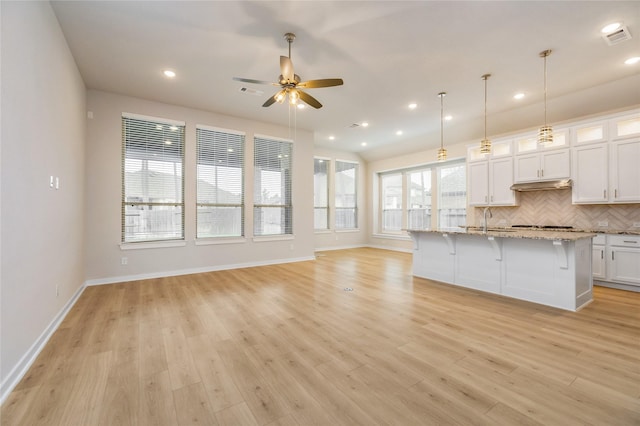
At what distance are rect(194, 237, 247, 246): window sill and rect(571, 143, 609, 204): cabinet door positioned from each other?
6518 mm

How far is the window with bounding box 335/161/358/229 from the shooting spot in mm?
9398

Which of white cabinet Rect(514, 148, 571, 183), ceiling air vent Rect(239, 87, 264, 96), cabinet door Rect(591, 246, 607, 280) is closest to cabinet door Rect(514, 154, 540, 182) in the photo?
white cabinet Rect(514, 148, 571, 183)

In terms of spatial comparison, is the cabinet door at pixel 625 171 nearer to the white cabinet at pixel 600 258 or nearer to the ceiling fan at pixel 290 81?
the white cabinet at pixel 600 258

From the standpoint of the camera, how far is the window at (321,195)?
8.99 metres

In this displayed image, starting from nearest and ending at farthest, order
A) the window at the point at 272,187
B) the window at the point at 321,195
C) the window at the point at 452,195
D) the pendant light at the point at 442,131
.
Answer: the pendant light at the point at 442,131 < the window at the point at 272,187 < the window at the point at 452,195 < the window at the point at 321,195

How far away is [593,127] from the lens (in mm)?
4730

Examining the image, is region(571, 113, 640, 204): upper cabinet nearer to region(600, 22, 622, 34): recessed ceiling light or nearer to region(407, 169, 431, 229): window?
region(600, 22, 622, 34): recessed ceiling light

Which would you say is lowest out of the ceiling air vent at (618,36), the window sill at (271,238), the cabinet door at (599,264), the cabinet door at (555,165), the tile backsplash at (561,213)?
the cabinet door at (599,264)

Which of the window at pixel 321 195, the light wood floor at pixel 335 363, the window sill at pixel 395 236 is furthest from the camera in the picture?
the window at pixel 321 195

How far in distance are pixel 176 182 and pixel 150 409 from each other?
4.48 m

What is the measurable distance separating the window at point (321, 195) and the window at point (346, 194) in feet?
1.35

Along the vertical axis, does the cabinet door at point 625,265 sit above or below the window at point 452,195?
below

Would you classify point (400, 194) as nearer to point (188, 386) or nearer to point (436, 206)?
point (436, 206)

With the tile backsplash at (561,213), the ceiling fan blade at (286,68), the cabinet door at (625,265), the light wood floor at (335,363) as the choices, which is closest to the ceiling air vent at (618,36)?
the tile backsplash at (561,213)
